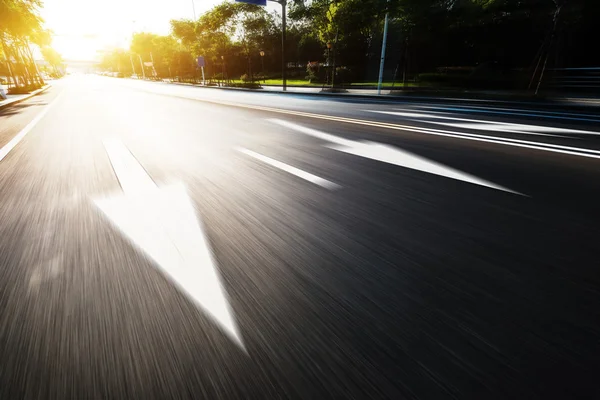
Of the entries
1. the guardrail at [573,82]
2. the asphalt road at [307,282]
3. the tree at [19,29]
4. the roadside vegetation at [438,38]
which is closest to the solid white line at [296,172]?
the asphalt road at [307,282]

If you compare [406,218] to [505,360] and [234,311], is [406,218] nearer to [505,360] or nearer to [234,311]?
[505,360]

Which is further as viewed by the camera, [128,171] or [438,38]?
[438,38]

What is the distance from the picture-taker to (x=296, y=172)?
3.21 meters

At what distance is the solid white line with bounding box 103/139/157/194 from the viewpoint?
289cm

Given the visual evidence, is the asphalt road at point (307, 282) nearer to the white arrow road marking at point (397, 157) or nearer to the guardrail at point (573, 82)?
the white arrow road marking at point (397, 157)

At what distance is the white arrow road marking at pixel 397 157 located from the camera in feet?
9.69

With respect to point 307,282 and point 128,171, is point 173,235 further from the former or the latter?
point 128,171

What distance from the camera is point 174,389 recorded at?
986 millimetres

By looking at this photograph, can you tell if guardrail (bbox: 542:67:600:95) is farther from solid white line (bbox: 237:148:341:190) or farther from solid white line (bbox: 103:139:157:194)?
solid white line (bbox: 103:139:157:194)

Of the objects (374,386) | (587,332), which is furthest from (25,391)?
A: (587,332)

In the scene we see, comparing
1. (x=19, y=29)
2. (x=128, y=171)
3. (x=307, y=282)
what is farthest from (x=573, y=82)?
(x=19, y=29)

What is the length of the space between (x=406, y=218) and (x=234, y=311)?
1466 millimetres

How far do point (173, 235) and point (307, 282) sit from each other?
3.60 ft

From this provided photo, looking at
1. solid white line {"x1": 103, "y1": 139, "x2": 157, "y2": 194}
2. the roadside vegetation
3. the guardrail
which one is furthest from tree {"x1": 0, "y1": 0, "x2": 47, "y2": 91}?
the guardrail
